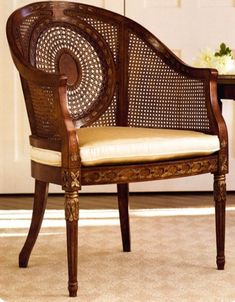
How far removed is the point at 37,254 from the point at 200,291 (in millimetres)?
753

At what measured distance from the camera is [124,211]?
2.87 metres

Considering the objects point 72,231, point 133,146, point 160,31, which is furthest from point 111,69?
point 160,31

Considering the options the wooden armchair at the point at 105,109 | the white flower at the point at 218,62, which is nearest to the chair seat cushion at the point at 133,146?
the wooden armchair at the point at 105,109

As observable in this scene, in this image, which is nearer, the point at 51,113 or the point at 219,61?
A: the point at 51,113

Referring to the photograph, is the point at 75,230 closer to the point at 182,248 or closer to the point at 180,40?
the point at 182,248

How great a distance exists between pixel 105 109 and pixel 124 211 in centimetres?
41

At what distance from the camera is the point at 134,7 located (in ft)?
13.3

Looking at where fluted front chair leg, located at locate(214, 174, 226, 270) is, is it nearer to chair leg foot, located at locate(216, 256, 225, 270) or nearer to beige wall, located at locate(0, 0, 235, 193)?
chair leg foot, located at locate(216, 256, 225, 270)

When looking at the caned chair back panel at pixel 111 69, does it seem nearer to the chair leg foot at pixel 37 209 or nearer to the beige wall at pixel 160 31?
the chair leg foot at pixel 37 209

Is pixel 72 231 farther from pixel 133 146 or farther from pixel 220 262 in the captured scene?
pixel 220 262

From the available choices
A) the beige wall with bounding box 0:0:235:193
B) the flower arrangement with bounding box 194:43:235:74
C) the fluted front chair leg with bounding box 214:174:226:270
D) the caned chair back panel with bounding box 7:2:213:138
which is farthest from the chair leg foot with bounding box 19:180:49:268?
the beige wall with bounding box 0:0:235:193

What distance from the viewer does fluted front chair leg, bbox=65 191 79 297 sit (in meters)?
2.27

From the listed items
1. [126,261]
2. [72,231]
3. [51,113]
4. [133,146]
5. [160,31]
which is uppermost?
[160,31]

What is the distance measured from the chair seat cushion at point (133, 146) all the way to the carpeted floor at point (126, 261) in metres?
0.43
